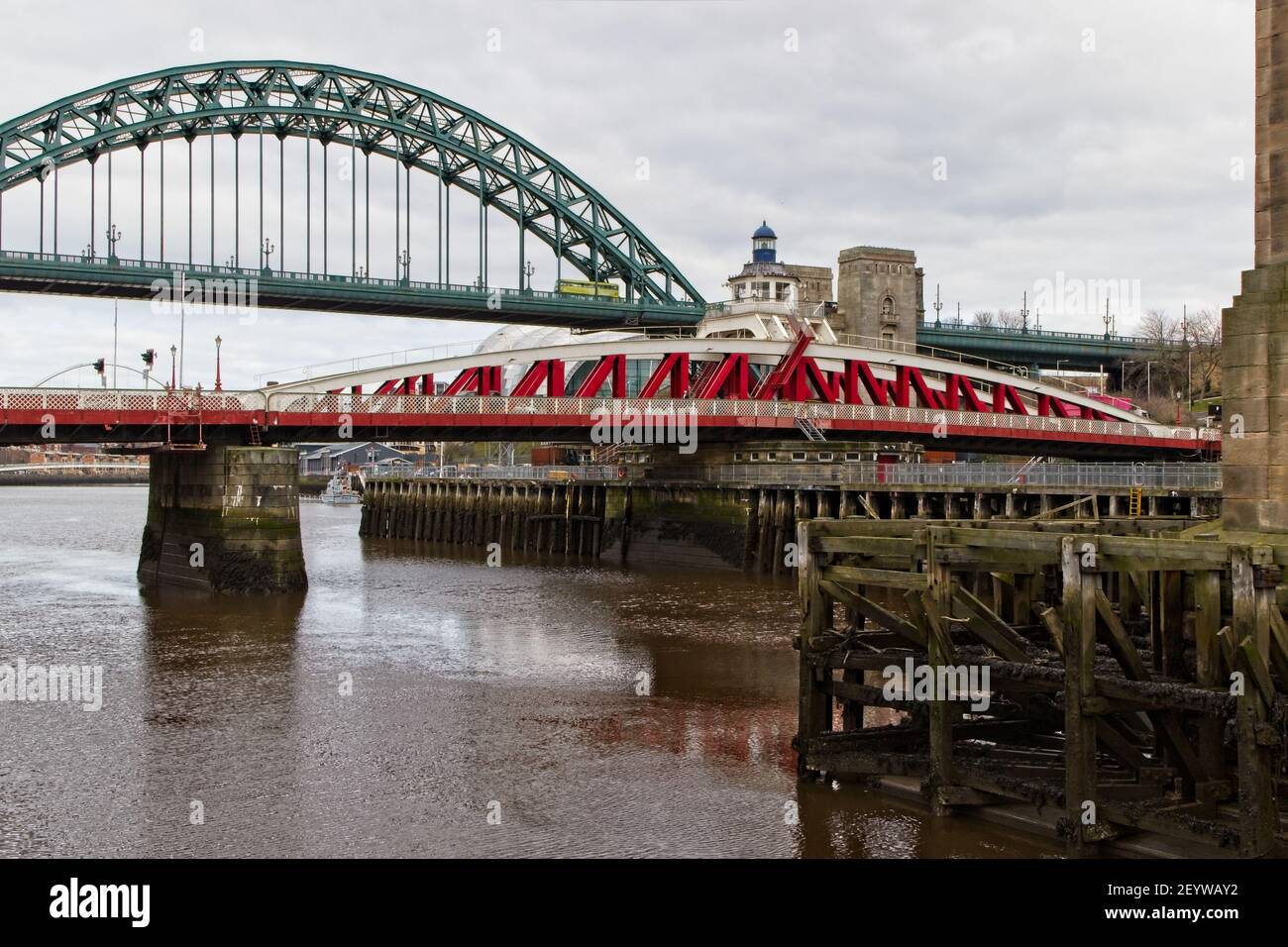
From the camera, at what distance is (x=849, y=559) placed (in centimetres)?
2236

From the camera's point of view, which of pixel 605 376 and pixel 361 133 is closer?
pixel 605 376

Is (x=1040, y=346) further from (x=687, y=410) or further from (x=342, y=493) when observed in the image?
(x=342, y=493)

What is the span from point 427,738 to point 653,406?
3669cm

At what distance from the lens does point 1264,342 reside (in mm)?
17828

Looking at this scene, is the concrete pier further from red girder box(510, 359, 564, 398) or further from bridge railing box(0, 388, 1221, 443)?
red girder box(510, 359, 564, 398)

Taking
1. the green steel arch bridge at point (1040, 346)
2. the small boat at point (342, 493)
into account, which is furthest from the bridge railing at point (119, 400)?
the small boat at point (342, 493)

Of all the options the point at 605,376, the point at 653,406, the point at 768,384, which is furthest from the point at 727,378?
the point at 653,406

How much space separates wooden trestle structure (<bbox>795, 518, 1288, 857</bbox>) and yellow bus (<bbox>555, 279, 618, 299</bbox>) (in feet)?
353

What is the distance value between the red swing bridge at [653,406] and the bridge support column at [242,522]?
1.51m

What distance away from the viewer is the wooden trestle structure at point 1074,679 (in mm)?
15289

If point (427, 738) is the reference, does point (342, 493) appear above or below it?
below

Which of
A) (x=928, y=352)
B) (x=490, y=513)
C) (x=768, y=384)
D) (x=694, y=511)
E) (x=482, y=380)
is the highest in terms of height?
(x=928, y=352)

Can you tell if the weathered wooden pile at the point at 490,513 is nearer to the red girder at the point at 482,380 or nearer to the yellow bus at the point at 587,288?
the red girder at the point at 482,380

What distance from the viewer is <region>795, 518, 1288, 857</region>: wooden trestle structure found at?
15.3 metres
